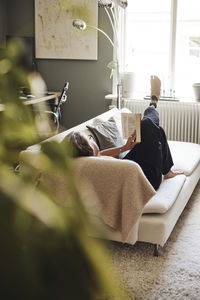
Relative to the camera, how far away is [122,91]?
217 inches

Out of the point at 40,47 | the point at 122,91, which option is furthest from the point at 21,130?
the point at 40,47

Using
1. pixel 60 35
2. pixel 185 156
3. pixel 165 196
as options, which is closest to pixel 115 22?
pixel 60 35

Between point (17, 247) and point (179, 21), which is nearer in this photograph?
point (17, 247)

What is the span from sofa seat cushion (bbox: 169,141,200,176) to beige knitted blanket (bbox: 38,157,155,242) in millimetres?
1199

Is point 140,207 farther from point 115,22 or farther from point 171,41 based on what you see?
point 171,41

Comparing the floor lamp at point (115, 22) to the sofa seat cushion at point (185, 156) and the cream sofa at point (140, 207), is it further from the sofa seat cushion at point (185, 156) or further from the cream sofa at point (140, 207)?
the cream sofa at point (140, 207)

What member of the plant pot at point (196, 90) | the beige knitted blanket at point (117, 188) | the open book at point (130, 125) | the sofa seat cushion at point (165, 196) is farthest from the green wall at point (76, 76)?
the beige knitted blanket at point (117, 188)

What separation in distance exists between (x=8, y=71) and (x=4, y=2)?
Result: 20.0 feet

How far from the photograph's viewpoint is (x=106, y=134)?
11.4 feet

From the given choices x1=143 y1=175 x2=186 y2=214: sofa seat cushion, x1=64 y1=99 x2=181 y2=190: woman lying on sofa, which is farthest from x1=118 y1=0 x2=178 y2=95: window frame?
x1=64 y1=99 x2=181 y2=190: woman lying on sofa

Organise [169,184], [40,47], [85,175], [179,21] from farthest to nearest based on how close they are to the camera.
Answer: [40,47] → [179,21] → [169,184] → [85,175]

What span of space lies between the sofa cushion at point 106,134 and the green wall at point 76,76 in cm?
205

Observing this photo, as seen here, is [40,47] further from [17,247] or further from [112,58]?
[17,247]

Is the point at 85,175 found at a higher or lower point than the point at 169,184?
higher
